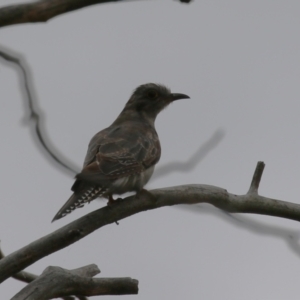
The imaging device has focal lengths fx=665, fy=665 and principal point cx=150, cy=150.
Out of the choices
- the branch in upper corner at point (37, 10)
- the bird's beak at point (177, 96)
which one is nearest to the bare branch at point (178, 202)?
the branch in upper corner at point (37, 10)

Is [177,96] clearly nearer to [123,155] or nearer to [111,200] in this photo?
[123,155]

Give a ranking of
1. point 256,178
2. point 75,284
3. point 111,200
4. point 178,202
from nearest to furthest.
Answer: point 75,284 < point 178,202 < point 256,178 < point 111,200

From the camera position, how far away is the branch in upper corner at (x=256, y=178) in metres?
5.13

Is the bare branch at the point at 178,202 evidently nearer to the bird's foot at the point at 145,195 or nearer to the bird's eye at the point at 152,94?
the bird's foot at the point at 145,195

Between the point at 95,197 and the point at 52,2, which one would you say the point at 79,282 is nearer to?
the point at 95,197

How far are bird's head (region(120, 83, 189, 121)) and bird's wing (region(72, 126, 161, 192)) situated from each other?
2.76 feet

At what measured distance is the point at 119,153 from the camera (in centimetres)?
599

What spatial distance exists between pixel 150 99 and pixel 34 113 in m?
4.60

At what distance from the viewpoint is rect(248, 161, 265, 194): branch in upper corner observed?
513 centimetres

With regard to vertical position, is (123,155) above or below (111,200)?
above

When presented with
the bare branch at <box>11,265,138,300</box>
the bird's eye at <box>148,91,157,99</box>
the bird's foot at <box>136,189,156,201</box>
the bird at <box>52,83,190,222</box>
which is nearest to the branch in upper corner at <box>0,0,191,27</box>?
the bird at <box>52,83,190,222</box>

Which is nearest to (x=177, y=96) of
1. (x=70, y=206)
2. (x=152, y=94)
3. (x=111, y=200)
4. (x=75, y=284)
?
(x=152, y=94)

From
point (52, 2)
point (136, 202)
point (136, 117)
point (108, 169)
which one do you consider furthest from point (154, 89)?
point (52, 2)

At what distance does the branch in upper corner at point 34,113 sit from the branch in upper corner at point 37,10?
665 mm
